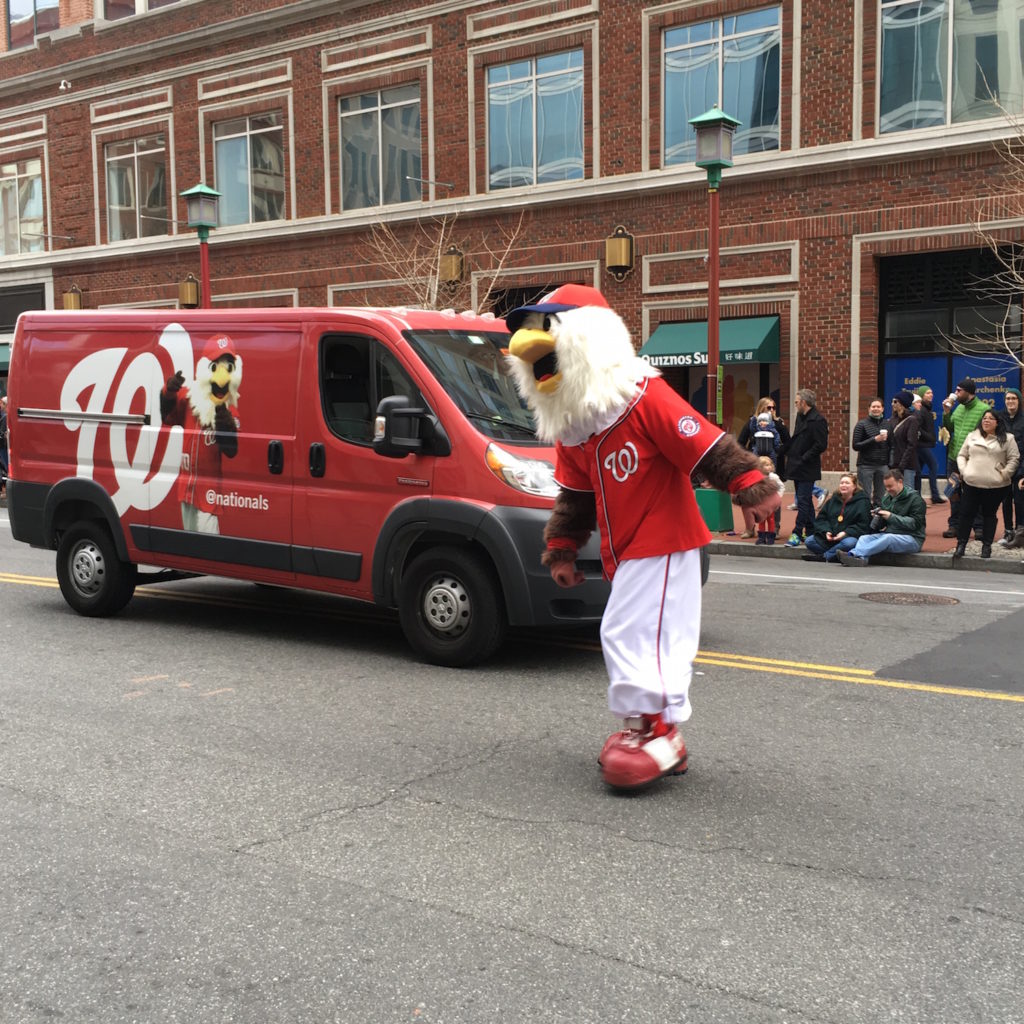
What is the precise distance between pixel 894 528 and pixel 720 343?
710cm

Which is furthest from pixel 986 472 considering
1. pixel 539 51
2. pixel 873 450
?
pixel 539 51

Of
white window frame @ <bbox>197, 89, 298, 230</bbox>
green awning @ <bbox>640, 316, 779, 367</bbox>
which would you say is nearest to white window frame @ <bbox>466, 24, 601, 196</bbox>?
green awning @ <bbox>640, 316, 779, 367</bbox>

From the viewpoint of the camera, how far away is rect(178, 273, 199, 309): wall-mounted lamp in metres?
26.6

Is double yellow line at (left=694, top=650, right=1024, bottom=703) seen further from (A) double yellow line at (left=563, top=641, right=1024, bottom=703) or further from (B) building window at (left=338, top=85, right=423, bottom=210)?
(B) building window at (left=338, top=85, right=423, bottom=210)

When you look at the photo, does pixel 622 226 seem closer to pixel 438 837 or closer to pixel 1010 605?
pixel 1010 605

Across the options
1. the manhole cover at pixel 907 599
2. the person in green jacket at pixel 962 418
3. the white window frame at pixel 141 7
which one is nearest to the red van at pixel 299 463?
the manhole cover at pixel 907 599

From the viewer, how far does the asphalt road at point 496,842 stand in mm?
3127

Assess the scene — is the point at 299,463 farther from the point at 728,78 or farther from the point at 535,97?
the point at 535,97

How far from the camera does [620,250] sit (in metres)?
20.2

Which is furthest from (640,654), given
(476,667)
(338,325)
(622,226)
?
(622,226)

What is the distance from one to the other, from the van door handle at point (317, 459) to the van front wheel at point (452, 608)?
87cm

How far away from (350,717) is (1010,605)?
241 inches

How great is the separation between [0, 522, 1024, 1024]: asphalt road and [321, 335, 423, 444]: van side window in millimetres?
1439

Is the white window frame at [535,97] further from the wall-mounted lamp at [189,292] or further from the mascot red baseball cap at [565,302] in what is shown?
the mascot red baseball cap at [565,302]
